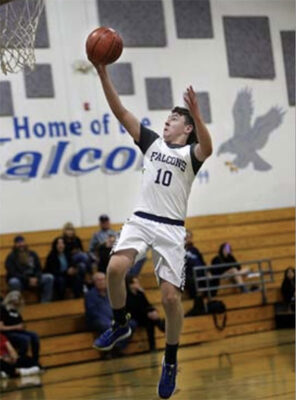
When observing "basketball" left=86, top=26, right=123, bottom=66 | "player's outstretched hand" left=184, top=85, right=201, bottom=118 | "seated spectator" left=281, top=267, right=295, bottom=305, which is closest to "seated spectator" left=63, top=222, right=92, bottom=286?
"seated spectator" left=281, top=267, right=295, bottom=305

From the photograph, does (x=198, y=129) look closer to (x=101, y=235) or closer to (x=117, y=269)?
(x=117, y=269)

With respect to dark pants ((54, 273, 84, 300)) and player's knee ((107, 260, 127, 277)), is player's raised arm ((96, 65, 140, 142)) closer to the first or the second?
player's knee ((107, 260, 127, 277))

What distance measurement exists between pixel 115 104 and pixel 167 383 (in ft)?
7.29

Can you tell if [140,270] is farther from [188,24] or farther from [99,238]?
[188,24]

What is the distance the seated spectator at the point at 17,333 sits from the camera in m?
12.6

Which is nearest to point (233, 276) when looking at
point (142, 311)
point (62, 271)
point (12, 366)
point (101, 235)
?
point (101, 235)

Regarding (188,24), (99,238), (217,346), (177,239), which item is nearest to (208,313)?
(217,346)

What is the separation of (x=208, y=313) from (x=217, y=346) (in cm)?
114

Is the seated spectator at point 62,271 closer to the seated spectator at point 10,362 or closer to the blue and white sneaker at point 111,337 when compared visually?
the seated spectator at point 10,362

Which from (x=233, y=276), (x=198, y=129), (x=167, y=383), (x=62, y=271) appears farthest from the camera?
(x=233, y=276)

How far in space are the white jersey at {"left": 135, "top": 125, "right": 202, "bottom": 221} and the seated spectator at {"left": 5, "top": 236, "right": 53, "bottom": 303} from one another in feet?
24.9

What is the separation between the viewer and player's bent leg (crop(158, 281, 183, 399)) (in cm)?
692

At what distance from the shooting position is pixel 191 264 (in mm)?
15492

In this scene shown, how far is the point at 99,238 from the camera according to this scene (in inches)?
612
